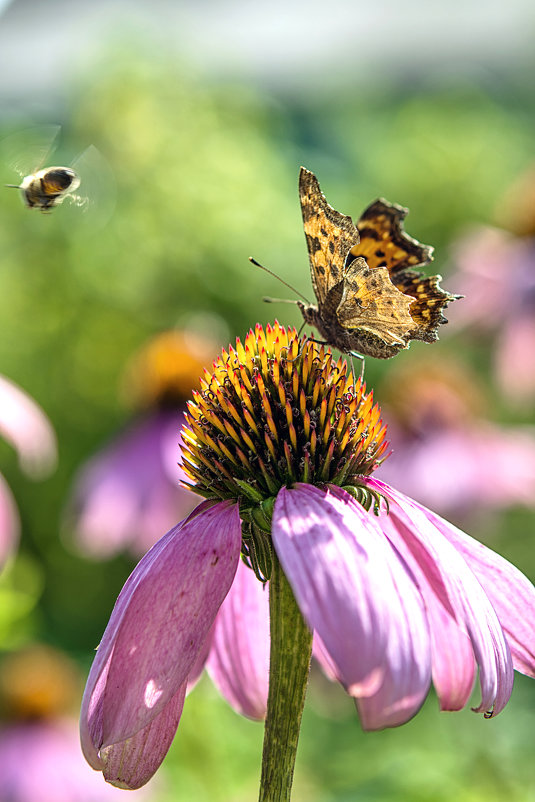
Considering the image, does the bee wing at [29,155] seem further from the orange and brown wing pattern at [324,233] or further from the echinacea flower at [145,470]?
the echinacea flower at [145,470]

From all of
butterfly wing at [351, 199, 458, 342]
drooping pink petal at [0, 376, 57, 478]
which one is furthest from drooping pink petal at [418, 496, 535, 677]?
drooping pink petal at [0, 376, 57, 478]

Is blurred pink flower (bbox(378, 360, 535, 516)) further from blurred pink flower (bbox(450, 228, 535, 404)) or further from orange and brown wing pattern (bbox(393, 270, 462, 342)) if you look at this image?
orange and brown wing pattern (bbox(393, 270, 462, 342))

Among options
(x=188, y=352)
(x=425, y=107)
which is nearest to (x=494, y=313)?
(x=188, y=352)

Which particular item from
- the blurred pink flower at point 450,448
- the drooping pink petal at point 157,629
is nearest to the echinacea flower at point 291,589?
the drooping pink petal at point 157,629

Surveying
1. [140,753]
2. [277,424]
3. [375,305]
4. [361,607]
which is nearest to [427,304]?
[375,305]

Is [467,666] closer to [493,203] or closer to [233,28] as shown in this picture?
[493,203]
